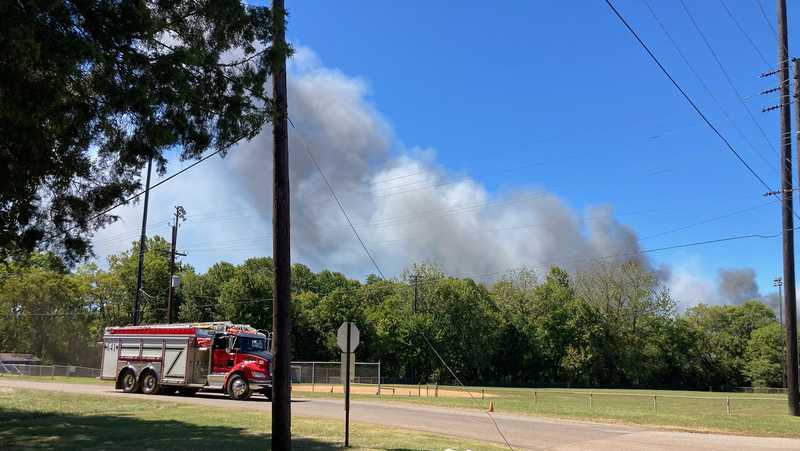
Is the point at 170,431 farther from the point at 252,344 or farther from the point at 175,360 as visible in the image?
the point at 175,360

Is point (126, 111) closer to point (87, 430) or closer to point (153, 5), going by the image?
point (153, 5)

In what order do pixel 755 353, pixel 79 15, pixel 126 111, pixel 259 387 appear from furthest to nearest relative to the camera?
1. pixel 755 353
2. pixel 259 387
3. pixel 126 111
4. pixel 79 15

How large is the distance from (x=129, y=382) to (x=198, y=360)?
4560mm

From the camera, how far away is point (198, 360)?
92.7 feet

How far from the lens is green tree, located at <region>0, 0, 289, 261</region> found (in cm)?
745

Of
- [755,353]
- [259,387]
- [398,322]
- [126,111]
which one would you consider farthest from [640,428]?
[755,353]

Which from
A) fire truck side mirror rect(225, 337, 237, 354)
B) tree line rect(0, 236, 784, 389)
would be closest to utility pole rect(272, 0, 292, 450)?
fire truck side mirror rect(225, 337, 237, 354)

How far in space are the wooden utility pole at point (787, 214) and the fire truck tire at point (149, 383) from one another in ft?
87.0

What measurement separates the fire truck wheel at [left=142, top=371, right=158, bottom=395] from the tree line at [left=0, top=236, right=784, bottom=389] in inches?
1261

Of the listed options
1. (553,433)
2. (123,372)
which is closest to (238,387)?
(123,372)

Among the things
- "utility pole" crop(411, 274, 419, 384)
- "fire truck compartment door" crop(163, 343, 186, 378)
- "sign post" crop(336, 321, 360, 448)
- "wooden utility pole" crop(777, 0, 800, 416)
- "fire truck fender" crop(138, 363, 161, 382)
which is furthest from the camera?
"utility pole" crop(411, 274, 419, 384)

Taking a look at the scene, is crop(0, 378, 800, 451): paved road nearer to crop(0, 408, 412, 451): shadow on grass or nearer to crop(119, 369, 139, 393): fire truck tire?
crop(0, 408, 412, 451): shadow on grass

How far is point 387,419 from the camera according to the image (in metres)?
20.2

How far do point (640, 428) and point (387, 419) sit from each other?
7.96m
